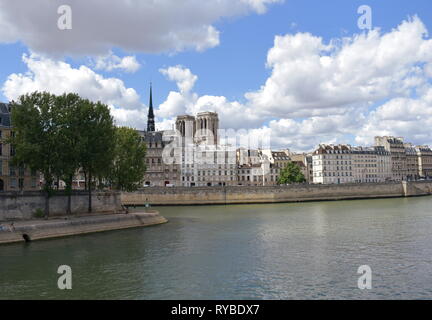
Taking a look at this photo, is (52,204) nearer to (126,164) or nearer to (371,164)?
(126,164)

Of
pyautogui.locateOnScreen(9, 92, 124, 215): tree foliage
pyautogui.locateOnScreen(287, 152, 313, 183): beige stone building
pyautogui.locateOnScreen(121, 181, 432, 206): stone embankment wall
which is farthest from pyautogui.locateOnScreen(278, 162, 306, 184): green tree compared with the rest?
pyautogui.locateOnScreen(9, 92, 124, 215): tree foliage

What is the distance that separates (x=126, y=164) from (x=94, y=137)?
13.3 metres

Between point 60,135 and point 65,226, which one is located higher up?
point 60,135

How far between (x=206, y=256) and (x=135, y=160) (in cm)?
3287

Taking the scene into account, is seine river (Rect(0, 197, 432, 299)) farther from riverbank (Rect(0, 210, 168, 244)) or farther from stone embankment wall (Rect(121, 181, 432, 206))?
stone embankment wall (Rect(121, 181, 432, 206))

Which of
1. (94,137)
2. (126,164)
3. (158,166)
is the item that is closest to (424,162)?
(158,166)

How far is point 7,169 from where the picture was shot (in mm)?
49031

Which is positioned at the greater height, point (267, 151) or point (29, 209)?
point (267, 151)

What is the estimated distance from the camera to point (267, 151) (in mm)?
130750

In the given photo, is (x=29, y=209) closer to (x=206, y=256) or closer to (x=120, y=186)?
(x=120, y=186)

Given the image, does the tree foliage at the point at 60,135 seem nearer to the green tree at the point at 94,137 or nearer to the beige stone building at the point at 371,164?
the green tree at the point at 94,137

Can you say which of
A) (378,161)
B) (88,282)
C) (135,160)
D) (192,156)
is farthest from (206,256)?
(378,161)

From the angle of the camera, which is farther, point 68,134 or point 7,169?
point 7,169

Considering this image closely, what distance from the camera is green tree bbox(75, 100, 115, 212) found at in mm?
44000
